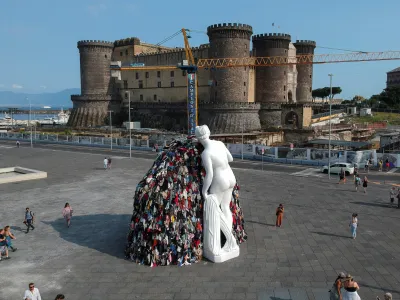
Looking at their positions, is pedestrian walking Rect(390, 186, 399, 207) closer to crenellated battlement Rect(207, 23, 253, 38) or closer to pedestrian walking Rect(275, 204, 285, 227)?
pedestrian walking Rect(275, 204, 285, 227)

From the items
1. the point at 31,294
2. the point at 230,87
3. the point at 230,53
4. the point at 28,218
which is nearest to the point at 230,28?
the point at 230,53

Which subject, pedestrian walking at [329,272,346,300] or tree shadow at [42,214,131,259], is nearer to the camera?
pedestrian walking at [329,272,346,300]

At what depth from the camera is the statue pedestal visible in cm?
1245

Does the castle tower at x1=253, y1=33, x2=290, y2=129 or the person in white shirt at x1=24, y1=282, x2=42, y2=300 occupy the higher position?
the castle tower at x1=253, y1=33, x2=290, y2=129

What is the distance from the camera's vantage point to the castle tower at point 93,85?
246 feet

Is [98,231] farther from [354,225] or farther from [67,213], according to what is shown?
[354,225]

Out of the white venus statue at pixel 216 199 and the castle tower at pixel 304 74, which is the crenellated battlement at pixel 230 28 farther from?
the white venus statue at pixel 216 199

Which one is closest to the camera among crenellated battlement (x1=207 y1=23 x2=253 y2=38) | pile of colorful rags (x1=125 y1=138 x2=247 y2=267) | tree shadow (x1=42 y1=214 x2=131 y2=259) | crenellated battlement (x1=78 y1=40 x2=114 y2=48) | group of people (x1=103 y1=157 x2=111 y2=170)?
pile of colorful rags (x1=125 y1=138 x2=247 y2=267)

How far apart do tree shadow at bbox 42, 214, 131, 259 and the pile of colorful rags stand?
4.23ft

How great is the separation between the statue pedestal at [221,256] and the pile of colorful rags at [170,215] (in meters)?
0.26

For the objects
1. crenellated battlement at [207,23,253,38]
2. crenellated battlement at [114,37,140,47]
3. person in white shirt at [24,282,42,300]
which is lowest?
person in white shirt at [24,282,42,300]

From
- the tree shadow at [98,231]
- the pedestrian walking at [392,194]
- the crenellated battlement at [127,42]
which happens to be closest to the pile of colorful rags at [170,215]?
the tree shadow at [98,231]

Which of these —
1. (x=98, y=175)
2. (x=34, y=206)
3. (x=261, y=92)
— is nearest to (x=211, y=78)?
(x=261, y=92)

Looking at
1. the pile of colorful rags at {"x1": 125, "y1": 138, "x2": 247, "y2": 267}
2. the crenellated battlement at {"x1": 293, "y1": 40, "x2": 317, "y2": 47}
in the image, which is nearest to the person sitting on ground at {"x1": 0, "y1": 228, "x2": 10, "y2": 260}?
the pile of colorful rags at {"x1": 125, "y1": 138, "x2": 247, "y2": 267}
